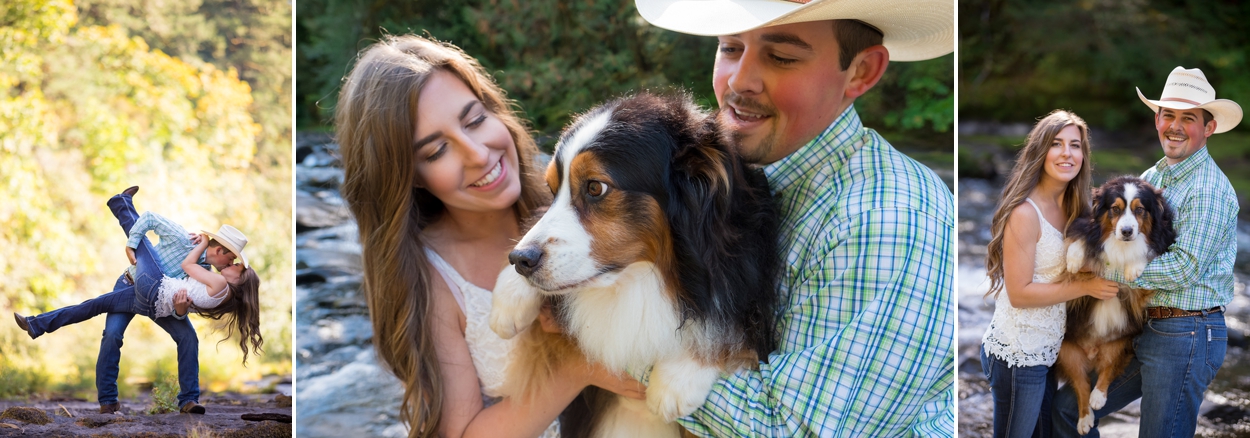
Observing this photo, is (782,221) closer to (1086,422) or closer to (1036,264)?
(1036,264)

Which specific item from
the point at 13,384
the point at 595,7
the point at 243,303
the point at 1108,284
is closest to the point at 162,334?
the point at 243,303

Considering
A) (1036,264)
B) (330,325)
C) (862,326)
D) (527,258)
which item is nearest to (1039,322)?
(1036,264)

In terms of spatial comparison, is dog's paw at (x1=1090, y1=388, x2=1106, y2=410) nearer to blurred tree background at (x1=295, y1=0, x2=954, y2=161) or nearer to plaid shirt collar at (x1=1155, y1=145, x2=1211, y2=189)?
plaid shirt collar at (x1=1155, y1=145, x2=1211, y2=189)

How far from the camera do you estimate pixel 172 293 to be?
261 centimetres

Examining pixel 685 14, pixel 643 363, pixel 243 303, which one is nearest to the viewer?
pixel 643 363

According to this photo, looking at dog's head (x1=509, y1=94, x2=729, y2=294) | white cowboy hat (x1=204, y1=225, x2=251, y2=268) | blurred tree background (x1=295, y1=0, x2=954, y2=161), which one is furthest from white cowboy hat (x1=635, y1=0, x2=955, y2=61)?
blurred tree background (x1=295, y1=0, x2=954, y2=161)

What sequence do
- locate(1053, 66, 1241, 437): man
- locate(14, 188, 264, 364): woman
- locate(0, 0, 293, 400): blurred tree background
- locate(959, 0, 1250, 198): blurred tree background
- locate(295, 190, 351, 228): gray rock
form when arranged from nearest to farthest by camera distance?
locate(1053, 66, 1241, 437): man
locate(959, 0, 1250, 198): blurred tree background
locate(14, 188, 264, 364): woman
locate(0, 0, 293, 400): blurred tree background
locate(295, 190, 351, 228): gray rock

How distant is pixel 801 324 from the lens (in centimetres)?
211

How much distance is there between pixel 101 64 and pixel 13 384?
46.8 inches

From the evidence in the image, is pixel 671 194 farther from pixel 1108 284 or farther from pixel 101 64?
pixel 101 64

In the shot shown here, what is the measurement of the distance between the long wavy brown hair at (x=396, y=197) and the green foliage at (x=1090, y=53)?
203 centimetres

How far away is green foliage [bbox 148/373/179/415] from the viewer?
2.77 meters

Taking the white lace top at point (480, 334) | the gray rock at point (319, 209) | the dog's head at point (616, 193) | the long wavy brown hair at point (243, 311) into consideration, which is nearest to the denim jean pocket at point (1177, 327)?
the dog's head at point (616, 193)

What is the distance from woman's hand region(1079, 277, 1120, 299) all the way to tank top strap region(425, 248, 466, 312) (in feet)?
6.17
